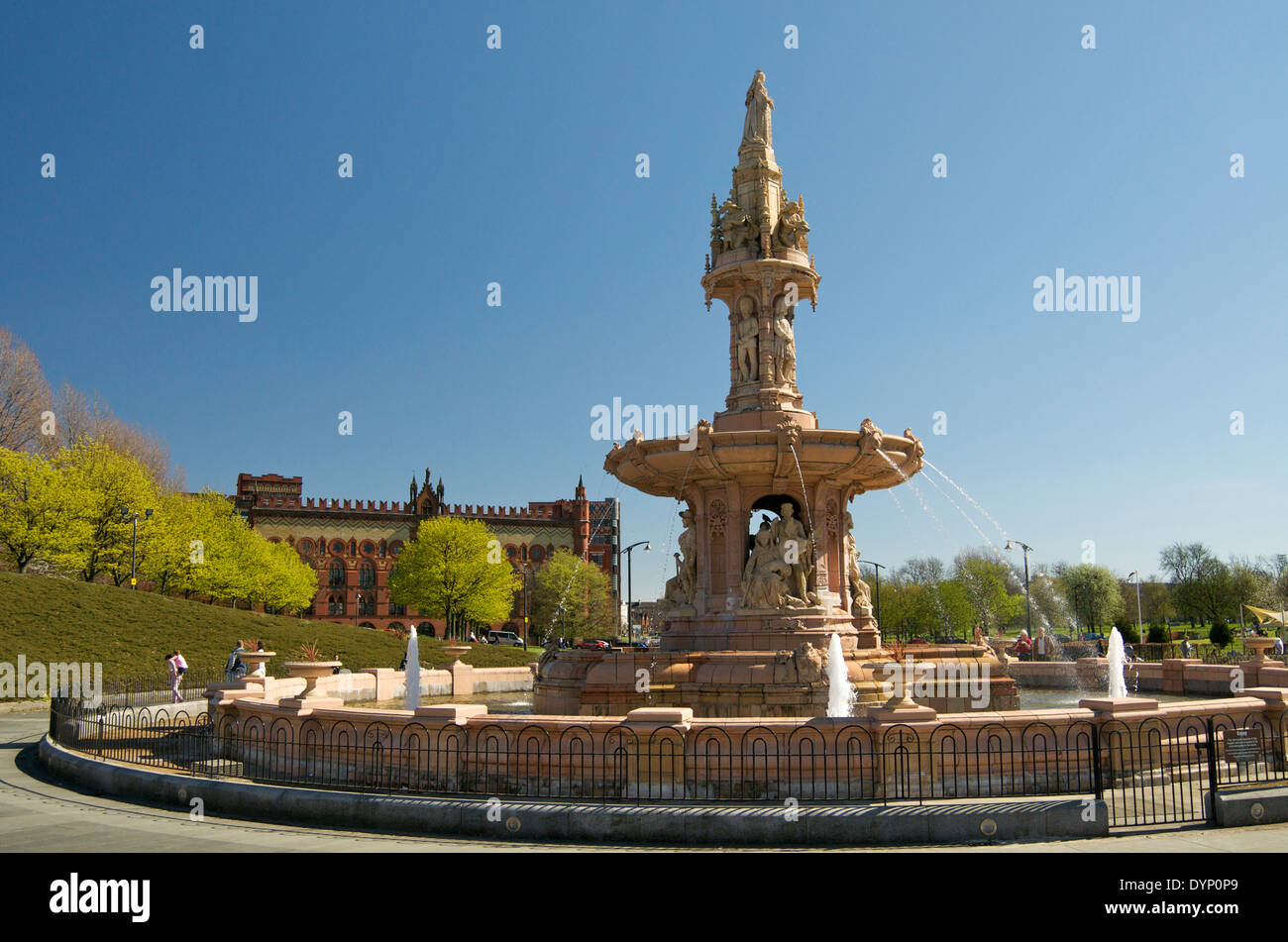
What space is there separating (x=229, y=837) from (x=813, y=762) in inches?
254

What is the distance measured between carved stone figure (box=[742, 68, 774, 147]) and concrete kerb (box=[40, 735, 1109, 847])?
15.4 meters

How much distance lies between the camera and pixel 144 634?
128 ft

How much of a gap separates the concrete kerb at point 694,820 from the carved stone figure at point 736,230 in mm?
12866

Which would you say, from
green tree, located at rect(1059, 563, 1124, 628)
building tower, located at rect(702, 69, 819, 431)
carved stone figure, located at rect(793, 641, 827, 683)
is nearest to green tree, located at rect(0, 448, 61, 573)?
building tower, located at rect(702, 69, 819, 431)

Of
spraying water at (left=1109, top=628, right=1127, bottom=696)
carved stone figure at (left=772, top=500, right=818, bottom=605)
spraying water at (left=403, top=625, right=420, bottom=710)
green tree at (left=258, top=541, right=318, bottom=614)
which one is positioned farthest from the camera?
green tree at (left=258, top=541, right=318, bottom=614)

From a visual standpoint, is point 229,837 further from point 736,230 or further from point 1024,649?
point 1024,649

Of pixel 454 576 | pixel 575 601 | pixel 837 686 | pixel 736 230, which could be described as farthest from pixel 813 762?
pixel 454 576

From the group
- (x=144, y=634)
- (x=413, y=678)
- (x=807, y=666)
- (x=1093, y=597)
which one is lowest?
(x=1093, y=597)

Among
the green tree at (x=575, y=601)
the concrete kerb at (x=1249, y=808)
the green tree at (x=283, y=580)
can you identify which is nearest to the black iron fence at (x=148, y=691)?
the concrete kerb at (x=1249, y=808)

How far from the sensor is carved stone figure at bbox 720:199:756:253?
63.6ft

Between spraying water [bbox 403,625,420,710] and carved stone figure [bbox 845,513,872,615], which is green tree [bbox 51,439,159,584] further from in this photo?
carved stone figure [bbox 845,513,872,615]

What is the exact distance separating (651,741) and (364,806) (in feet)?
10.9
